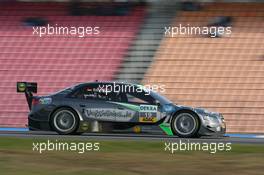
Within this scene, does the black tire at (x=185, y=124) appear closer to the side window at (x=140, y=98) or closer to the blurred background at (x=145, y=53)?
the side window at (x=140, y=98)

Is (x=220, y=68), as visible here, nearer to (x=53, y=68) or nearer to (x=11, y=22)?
(x=53, y=68)

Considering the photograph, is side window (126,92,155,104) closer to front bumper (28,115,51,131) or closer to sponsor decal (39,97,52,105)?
sponsor decal (39,97,52,105)

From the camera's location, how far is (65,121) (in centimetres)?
1515

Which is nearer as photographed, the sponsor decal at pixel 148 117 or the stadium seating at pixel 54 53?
the sponsor decal at pixel 148 117

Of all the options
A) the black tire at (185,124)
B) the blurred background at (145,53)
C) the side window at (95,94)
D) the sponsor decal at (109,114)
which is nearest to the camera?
the black tire at (185,124)

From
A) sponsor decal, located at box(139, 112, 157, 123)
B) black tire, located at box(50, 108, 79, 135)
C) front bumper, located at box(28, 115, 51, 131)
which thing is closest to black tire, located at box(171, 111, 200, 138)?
sponsor decal, located at box(139, 112, 157, 123)

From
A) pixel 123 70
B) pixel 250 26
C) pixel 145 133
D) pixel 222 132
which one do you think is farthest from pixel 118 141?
pixel 250 26

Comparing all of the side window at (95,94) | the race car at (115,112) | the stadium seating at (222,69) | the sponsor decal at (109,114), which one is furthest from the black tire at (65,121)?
the stadium seating at (222,69)

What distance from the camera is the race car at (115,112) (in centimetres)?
1475

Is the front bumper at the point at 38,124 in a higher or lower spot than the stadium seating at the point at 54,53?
lower

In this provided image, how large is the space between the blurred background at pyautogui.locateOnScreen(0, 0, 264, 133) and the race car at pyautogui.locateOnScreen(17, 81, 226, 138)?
179 inches

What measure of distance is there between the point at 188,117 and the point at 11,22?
10.1 meters

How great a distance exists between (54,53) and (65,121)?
7.00m

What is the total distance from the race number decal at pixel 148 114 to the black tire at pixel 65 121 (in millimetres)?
1361
